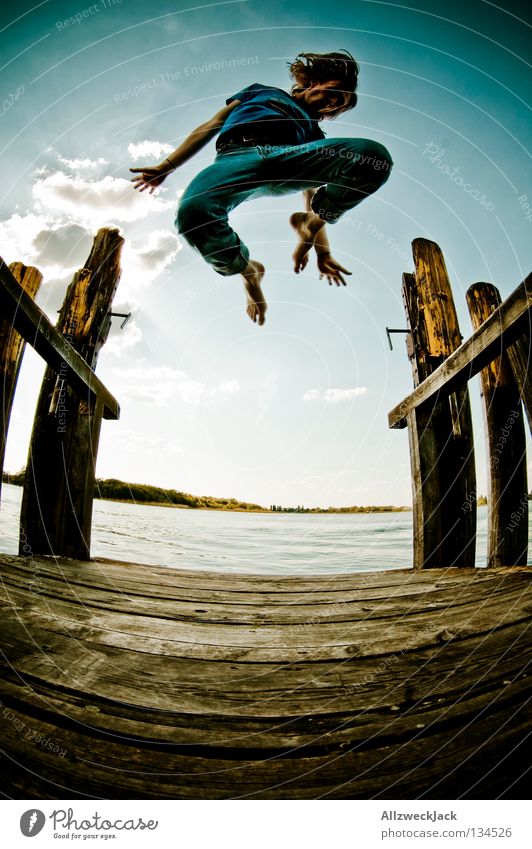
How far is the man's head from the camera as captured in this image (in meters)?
2.49

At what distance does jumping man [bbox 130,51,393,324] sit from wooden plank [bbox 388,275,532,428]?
1062mm

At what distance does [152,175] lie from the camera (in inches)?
86.7

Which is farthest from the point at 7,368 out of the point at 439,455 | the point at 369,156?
the point at 439,455

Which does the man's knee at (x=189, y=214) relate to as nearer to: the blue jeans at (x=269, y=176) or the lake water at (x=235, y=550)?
the blue jeans at (x=269, y=176)

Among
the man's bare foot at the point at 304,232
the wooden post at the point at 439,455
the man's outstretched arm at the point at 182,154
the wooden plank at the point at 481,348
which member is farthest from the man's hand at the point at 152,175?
the wooden post at the point at 439,455

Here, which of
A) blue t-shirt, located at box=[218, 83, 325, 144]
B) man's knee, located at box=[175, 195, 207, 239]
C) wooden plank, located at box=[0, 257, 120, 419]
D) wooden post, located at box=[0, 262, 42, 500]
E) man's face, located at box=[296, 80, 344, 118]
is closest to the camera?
wooden plank, located at box=[0, 257, 120, 419]

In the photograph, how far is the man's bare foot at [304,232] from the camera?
3.40 metres

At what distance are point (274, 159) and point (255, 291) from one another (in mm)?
1423

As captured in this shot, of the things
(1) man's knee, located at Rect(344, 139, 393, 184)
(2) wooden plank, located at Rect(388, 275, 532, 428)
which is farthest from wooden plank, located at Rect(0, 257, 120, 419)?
(2) wooden plank, located at Rect(388, 275, 532, 428)
